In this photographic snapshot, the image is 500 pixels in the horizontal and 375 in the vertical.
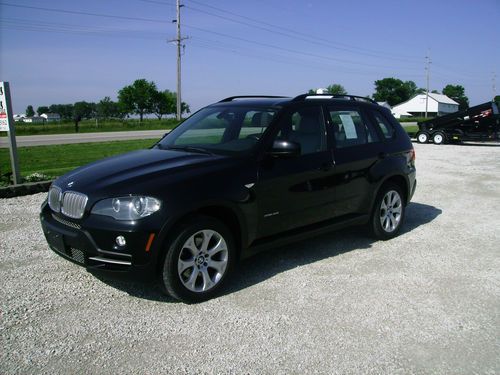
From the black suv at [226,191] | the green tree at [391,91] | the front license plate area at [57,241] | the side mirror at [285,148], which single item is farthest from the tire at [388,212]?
the green tree at [391,91]

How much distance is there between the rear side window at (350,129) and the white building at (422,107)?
113 metres

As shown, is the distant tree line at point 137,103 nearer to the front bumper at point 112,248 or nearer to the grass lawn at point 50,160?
the grass lawn at point 50,160

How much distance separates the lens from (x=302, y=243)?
5539 mm

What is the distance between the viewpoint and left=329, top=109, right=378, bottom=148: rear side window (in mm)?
5062

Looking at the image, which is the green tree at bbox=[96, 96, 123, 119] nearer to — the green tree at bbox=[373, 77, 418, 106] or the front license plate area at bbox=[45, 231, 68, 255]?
the green tree at bbox=[373, 77, 418, 106]

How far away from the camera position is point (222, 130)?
4926mm

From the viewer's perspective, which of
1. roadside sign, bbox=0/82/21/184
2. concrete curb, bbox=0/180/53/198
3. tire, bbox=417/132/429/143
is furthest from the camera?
tire, bbox=417/132/429/143

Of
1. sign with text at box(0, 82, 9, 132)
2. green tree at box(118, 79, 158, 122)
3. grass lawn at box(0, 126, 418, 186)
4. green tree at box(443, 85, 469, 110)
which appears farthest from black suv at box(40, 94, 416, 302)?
green tree at box(443, 85, 469, 110)

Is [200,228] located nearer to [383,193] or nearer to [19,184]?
[383,193]

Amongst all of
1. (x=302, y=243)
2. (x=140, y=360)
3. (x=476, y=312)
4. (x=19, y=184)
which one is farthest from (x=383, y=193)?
(x=19, y=184)

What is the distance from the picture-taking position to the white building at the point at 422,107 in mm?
113500

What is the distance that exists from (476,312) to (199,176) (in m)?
2.61

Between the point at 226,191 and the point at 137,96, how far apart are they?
93875 mm

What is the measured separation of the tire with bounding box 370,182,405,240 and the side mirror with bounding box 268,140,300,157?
189 centimetres
